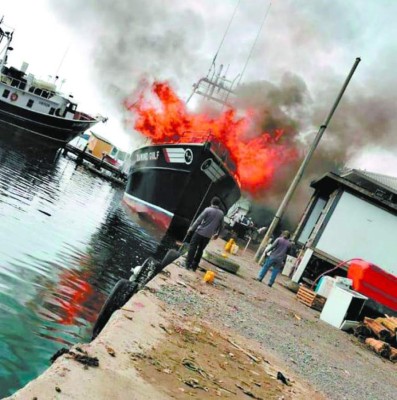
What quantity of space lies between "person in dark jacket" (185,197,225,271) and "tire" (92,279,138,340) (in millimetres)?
3603

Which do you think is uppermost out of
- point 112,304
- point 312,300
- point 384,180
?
point 384,180

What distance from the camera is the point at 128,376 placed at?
12.0 ft

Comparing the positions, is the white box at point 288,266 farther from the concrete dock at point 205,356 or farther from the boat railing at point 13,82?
the boat railing at point 13,82

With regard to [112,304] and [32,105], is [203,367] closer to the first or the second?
[112,304]

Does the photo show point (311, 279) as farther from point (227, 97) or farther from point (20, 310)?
point (227, 97)

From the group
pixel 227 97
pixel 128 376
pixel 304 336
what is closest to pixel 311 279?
pixel 304 336

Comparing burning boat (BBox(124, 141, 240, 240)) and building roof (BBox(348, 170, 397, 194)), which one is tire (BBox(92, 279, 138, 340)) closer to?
burning boat (BBox(124, 141, 240, 240))

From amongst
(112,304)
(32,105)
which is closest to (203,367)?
(112,304)

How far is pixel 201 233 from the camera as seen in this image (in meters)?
10.5

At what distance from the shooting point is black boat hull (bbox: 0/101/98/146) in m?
46.9

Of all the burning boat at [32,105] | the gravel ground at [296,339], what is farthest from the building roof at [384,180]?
the burning boat at [32,105]

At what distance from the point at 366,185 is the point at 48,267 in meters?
19.3

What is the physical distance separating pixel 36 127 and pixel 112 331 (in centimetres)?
4857

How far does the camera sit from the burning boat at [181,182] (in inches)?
949
